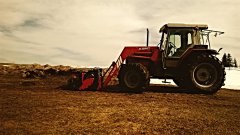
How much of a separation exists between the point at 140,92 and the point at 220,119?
13.4ft

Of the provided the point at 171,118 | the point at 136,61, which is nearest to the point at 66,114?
the point at 171,118

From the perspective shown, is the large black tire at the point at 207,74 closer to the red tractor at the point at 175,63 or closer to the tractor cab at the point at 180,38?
the red tractor at the point at 175,63

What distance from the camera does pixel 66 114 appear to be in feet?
18.9

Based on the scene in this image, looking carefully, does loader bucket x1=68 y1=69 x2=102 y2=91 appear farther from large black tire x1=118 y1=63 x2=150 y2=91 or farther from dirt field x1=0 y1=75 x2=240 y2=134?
dirt field x1=0 y1=75 x2=240 y2=134

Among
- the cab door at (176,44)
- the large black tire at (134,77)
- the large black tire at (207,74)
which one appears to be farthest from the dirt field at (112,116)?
the cab door at (176,44)

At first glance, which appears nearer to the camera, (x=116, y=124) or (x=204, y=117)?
(x=116, y=124)

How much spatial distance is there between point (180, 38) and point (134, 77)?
240cm

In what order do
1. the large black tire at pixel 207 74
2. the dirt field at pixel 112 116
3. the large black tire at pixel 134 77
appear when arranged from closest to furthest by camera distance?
the dirt field at pixel 112 116, the large black tire at pixel 134 77, the large black tire at pixel 207 74

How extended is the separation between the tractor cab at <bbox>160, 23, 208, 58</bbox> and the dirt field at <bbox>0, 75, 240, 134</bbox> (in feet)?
8.72

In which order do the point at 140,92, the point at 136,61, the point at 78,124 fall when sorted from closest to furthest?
the point at 78,124 < the point at 140,92 < the point at 136,61

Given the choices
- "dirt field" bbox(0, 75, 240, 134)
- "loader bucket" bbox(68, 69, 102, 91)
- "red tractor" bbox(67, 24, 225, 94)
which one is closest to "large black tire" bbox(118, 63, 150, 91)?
"red tractor" bbox(67, 24, 225, 94)

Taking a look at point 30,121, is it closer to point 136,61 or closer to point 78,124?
point 78,124

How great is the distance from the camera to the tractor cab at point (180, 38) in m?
10.1

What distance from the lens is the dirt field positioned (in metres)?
4.75
